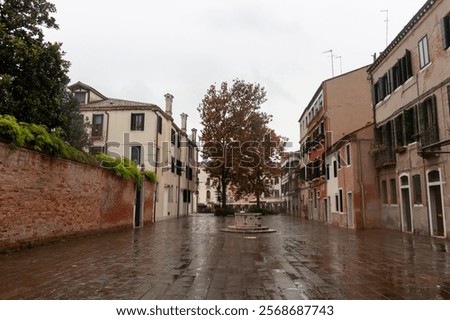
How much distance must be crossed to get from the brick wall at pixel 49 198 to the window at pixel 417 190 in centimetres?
1476

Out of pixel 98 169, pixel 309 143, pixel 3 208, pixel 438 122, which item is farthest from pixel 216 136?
pixel 3 208

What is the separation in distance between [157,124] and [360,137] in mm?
15931

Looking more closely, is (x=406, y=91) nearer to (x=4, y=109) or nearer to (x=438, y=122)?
(x=438, y=122)

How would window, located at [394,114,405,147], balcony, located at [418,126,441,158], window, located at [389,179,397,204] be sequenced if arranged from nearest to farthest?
1. balcony, located at [418,126,441,158]
2. window, located at [394,114,405,147]
3. window, located at [389,179,397,204]

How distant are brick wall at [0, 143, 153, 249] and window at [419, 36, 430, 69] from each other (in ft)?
51.0

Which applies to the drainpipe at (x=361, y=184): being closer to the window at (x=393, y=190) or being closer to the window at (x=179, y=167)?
the window at (x=393, y=190)

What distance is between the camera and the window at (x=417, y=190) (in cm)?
1625

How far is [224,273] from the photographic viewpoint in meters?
7.20

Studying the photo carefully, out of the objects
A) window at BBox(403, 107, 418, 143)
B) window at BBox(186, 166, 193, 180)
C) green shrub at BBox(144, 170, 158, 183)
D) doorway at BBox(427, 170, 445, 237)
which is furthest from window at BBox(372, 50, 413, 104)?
window at BBox(186, 166, 193, 180)

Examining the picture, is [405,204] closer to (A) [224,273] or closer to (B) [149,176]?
(A) [224,273]

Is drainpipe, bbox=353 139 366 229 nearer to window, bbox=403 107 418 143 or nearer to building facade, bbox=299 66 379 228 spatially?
building facade, bbox=299 66 379 228

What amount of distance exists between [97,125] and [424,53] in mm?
24045

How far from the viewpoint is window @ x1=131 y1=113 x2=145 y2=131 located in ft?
95.3

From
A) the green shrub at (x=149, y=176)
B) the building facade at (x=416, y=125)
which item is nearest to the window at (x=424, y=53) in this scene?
the building facade at (x=416, y=125)
